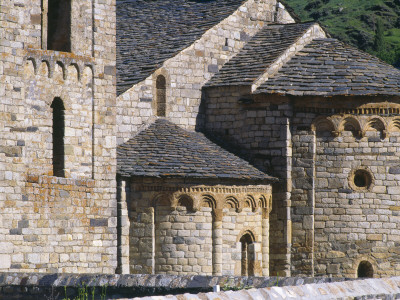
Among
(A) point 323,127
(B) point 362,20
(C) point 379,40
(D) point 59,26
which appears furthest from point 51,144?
(B) point 362,20

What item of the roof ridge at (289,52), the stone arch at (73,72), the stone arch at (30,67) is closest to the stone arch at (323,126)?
the roof ridge at (289,52)

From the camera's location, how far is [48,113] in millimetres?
21234

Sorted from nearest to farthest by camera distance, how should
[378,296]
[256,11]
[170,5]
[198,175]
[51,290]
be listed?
[378,296]
[51,290]
[198,175]
[256,11]
[170,5]

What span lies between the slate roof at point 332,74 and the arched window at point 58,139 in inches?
200

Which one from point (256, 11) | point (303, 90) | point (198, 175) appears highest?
point (256, 11)

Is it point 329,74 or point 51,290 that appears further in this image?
point 329,74

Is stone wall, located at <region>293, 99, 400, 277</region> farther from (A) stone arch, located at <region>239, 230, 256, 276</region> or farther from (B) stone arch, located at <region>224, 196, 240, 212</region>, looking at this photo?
(B) stone arch, located at <region>224, 196, 240, 212</region>

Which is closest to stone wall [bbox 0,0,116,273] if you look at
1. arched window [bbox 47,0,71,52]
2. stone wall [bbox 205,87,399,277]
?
arched window [bbox 47,0,71,52]

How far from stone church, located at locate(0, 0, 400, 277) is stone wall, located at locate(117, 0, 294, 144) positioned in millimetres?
→ 36

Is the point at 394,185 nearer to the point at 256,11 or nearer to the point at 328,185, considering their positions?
the point at 328,185

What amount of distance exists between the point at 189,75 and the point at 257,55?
180cm

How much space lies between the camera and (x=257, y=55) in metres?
25.9

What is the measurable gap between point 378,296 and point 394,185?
13.0 metres

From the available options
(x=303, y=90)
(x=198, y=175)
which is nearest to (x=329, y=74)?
(x=303, y=90)
